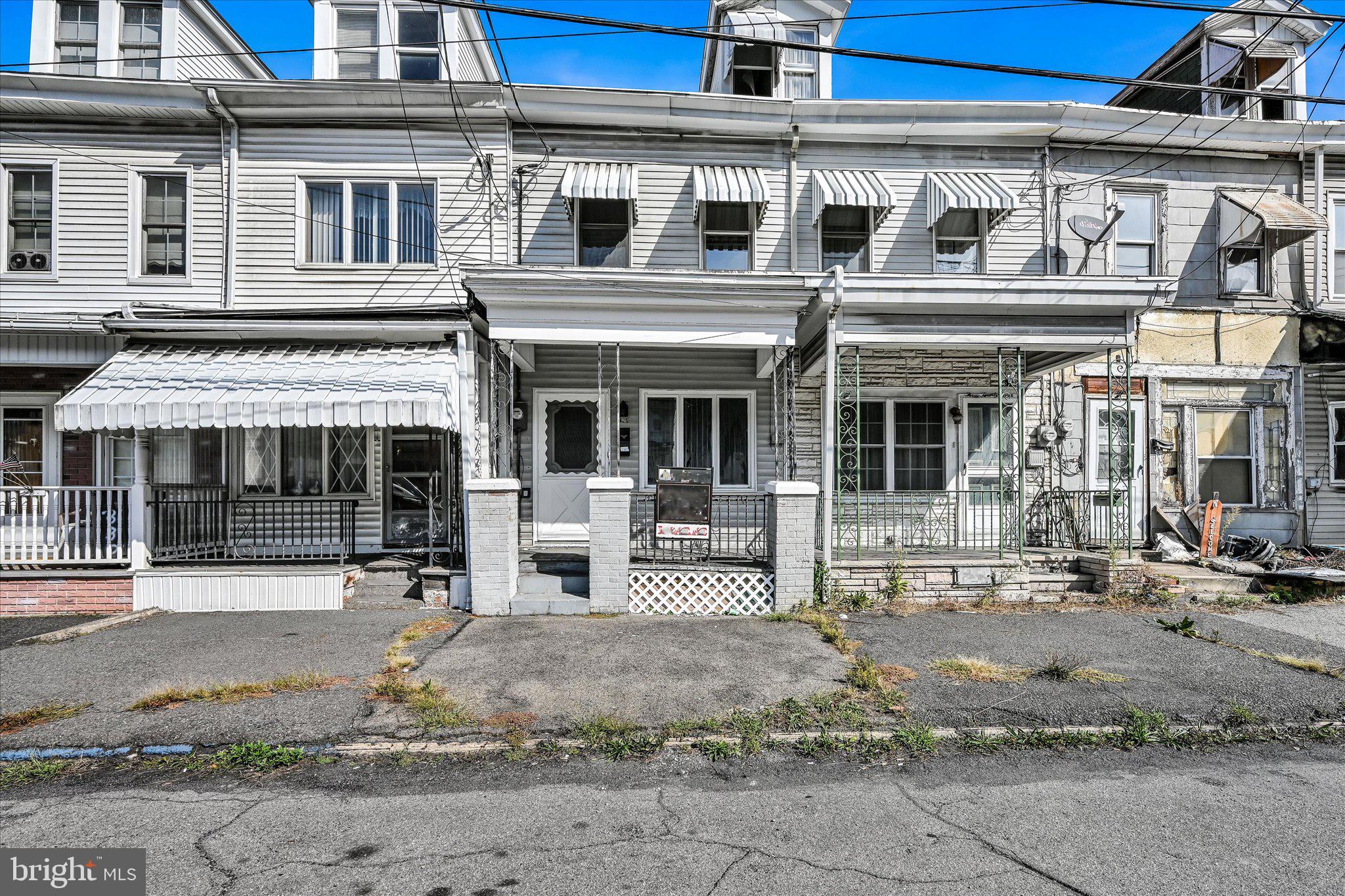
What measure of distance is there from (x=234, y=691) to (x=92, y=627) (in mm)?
3611

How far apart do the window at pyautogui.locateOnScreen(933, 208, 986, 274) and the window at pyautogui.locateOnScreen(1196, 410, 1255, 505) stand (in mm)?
4890

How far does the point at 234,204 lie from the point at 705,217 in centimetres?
755

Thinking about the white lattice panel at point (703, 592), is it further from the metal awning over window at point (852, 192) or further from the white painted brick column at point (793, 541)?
the metal awning over window at point (852, 192)

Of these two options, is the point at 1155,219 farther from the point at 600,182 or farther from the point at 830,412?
the point at 600,182

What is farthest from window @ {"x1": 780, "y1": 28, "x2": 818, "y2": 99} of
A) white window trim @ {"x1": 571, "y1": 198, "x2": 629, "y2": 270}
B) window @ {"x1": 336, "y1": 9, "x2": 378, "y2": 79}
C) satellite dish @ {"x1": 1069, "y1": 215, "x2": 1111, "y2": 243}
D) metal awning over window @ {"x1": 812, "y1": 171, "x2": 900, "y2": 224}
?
window @ {"x1": 336, "y1": 9, "x2": 378, "y2": 79}

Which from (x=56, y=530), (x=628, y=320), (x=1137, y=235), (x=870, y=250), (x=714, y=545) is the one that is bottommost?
(x=714, y=545)

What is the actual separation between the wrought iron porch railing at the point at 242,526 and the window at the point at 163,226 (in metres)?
3.79

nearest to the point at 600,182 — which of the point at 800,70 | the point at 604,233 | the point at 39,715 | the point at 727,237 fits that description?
the point at 604,233

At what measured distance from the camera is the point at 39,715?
4.96m

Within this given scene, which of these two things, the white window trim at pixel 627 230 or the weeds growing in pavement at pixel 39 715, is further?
the white window trim at pixel 627 230

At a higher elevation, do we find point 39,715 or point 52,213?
point 52,213

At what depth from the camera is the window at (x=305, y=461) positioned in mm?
10133

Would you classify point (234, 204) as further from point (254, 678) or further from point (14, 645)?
point (254, 678)

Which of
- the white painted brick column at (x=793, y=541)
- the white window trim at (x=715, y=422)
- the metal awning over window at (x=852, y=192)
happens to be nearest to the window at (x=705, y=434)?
the white window trim at (x=715, y=422)
